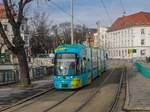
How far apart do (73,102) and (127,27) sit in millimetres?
123621

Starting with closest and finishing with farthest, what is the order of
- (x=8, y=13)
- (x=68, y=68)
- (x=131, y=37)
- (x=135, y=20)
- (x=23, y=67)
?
(x=68, y=68), (x=8, y=13), (x=23, y=67), (x=131, y=37), (x=135, y=20)

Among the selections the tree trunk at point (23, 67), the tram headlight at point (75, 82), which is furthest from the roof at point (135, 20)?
the tram headlight at point (75, 82)

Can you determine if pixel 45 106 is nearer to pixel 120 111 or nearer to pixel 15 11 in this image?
pixel 120 111

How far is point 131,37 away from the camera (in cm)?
14262

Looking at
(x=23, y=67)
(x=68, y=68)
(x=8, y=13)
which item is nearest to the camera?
(x=68, y=68)

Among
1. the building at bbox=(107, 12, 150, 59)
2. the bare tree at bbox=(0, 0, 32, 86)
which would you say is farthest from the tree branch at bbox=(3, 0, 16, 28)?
the building at bbox=(107, 12, 150, 59)

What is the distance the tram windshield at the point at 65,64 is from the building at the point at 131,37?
101952 mm

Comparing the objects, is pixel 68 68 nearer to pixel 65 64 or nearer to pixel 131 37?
pixel 65 64

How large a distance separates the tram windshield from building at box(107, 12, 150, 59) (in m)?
102

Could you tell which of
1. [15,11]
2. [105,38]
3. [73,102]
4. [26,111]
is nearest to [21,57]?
[15,11]

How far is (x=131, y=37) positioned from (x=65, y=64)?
11403 centimetres

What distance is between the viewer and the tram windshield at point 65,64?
3031 centimetres

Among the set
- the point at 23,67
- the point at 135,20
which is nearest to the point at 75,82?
the point at 23,67

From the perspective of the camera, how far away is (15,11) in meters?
34.7
